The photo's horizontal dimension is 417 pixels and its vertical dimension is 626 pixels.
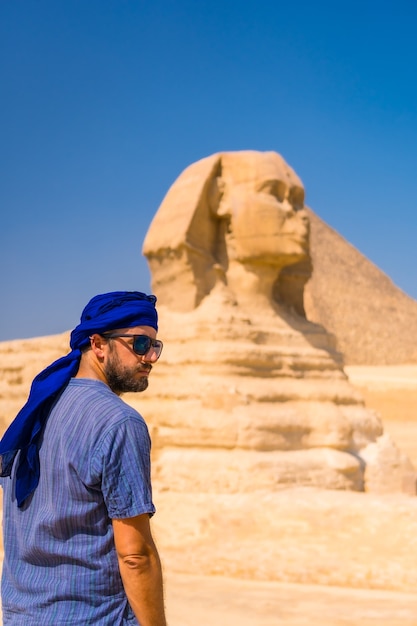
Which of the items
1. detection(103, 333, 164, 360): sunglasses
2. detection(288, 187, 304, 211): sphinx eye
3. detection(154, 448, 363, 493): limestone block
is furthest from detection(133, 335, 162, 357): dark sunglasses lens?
detection(288, 187, 304, 211): sphinx eye

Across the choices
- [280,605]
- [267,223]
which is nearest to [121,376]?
[280,605]

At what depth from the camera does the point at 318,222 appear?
58.2 meters

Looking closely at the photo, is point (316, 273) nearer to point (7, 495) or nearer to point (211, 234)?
point (211, 234)

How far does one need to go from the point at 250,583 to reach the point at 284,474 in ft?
4.23

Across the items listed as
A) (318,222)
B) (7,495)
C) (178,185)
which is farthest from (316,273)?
(7,495)

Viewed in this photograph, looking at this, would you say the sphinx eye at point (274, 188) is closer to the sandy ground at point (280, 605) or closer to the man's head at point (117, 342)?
the sandy ground at point (280, 605)

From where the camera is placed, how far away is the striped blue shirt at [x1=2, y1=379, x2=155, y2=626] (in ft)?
6.84

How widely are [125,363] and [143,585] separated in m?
0.63

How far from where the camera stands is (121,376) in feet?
7.88

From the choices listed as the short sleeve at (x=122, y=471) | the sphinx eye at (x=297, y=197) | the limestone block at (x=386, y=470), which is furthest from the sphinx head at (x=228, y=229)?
the short sleeve at (x=122, y=471)

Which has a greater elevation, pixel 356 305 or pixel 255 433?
pixel 356 305

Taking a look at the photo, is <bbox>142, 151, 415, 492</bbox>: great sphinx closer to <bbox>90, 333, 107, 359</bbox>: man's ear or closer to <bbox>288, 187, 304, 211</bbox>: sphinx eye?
<bbox>288, 187, 304, 211</bbox>: sphinx eye

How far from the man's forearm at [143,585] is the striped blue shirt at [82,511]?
55mm

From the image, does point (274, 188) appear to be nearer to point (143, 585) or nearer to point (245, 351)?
point (245, 351)
